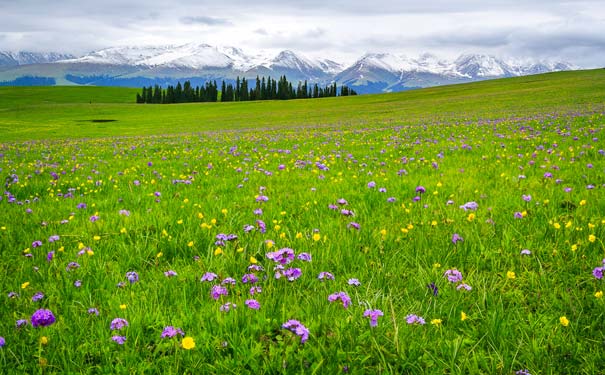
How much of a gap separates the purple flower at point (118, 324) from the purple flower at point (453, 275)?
7.75 feet

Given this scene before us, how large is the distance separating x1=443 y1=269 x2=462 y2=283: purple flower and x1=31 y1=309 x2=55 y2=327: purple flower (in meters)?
2.79

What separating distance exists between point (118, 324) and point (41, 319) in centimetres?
44

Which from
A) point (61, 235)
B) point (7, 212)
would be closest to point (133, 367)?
point (61, 235)

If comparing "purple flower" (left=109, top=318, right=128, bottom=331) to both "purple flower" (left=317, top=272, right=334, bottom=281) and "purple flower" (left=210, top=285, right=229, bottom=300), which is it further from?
"purple flower" (left=317, top=272, right=334, bottom=281)

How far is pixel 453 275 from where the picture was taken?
3.23m

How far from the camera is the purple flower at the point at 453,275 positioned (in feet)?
10.2

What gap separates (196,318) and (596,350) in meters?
2.48

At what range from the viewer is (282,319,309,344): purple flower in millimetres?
2350

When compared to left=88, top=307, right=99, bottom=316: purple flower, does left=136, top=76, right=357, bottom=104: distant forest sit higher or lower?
higher

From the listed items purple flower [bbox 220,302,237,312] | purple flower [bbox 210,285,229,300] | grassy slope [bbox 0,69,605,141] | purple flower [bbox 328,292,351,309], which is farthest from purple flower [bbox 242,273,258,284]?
grassy slope [bbox 0,69,605,141]

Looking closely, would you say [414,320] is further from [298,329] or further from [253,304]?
[253,304]

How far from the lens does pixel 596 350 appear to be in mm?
2334

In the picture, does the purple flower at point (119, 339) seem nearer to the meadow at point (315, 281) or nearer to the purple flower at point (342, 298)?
the meadow at point (315, 281)

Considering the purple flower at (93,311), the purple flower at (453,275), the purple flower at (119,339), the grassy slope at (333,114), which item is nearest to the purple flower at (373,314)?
the purple flower at (453,275)
